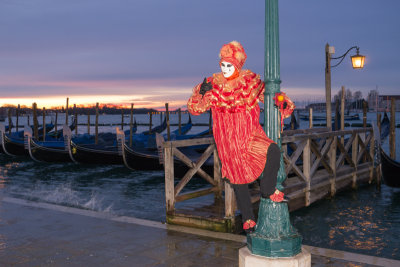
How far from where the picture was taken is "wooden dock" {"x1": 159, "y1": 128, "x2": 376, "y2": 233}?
524 centimetres

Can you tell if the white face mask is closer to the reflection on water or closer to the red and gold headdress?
the red and gold headdress

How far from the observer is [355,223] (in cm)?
711

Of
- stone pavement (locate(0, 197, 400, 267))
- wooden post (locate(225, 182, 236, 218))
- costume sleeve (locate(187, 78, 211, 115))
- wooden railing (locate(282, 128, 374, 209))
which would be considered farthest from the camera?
wooden railing (locate(282, 128, 374, 209))

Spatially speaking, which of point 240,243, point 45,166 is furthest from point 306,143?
point 45,166

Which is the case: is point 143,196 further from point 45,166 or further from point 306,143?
point 45,166

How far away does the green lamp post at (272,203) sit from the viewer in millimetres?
2781

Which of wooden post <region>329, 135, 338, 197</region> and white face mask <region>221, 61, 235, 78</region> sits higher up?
white face mask <region>221, 61, 235, 78</region>

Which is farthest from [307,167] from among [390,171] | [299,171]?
[390,171]

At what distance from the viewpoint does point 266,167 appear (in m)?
2.76

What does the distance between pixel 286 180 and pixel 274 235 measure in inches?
206

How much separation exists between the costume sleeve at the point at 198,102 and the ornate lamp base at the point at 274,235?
2.37ft

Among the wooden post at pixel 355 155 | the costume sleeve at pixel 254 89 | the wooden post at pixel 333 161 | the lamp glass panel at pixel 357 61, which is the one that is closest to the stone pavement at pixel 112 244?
the costume sleeve at pixel 254 89

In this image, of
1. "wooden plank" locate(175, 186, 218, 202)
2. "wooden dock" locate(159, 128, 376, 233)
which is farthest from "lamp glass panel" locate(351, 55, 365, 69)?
"wooden plank" locate(175, 186, 218, 202)

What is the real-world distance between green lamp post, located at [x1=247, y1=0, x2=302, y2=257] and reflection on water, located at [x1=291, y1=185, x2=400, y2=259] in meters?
3.18
